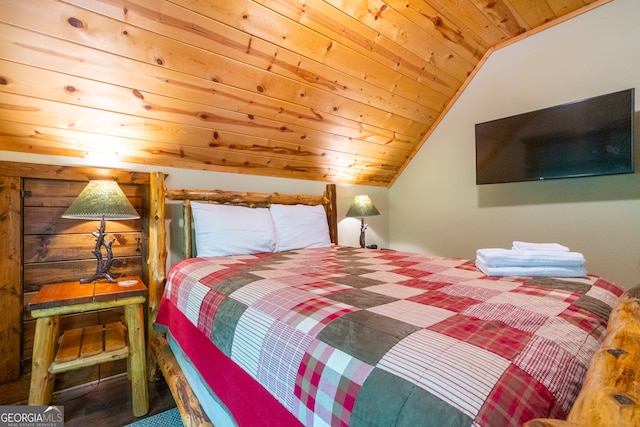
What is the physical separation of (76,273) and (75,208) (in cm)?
52

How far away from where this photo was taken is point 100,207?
5.15 ft

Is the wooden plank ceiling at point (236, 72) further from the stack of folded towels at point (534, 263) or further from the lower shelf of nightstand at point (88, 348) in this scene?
the stack of folded towels at point (534, 263)

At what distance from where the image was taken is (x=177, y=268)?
67.7 inches

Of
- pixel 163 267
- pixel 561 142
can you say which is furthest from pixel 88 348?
pixel 561 142

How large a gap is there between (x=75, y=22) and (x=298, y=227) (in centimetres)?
175

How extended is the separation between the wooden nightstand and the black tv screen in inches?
112

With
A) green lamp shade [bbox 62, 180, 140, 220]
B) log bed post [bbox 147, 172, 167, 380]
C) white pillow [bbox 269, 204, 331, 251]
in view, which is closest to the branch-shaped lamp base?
green lamp shade [bbox 62, 180, 140, 220]

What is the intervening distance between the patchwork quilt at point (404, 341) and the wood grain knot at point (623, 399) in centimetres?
13

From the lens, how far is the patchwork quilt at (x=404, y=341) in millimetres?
491

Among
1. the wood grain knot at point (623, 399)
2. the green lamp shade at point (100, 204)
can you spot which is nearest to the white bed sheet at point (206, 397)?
the green lamp shade at point (100, 204)

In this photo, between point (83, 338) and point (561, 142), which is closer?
point (83, 338)

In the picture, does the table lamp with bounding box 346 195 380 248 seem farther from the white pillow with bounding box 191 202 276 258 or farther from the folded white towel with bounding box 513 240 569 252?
the folded white towel with bounding box 513 240 569 252

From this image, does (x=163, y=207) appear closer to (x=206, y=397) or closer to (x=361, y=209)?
(x=206, y=397)

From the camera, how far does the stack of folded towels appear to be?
1293mm
